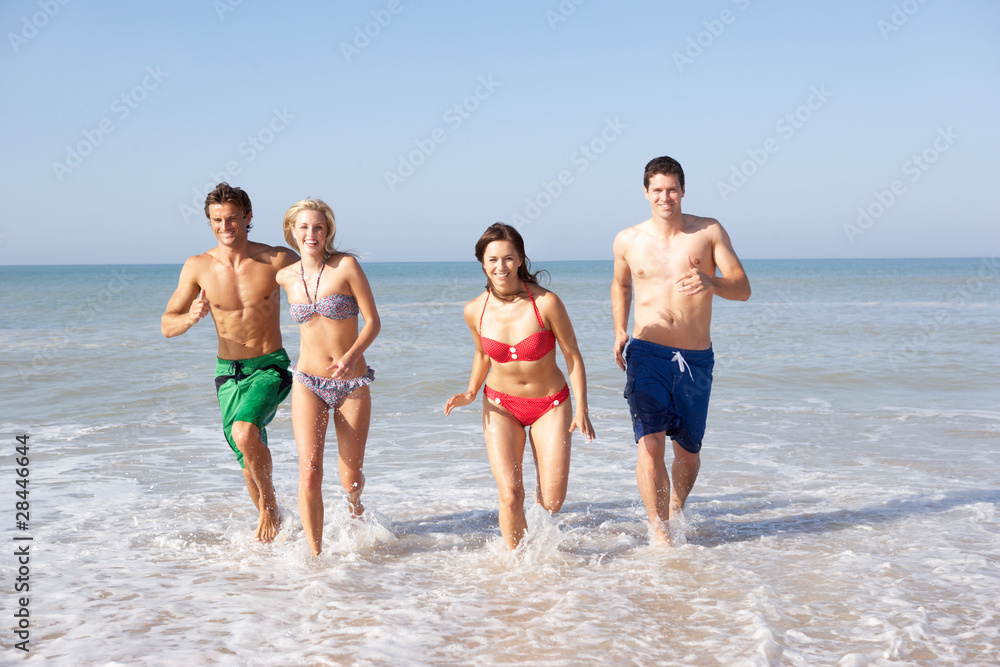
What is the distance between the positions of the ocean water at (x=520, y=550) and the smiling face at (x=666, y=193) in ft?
7.07

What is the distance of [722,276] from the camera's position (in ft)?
16.7

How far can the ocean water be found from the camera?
3.81 meters

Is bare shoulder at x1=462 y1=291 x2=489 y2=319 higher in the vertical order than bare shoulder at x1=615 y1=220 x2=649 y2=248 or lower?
lower

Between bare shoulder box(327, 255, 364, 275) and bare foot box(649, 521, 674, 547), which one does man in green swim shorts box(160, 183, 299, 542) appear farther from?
bare foot box(649, 521, 674, 547)

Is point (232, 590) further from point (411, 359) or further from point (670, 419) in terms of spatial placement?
point (411, 359)

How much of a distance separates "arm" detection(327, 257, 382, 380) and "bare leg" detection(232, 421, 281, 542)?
2.73 ft

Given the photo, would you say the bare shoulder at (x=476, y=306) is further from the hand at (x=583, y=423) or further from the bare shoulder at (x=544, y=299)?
the hand at (x=583, y=423)

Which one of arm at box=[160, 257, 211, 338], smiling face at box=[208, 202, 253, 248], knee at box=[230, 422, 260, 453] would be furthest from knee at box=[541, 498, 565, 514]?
smiling face at box=[208, 202, 253, 248]

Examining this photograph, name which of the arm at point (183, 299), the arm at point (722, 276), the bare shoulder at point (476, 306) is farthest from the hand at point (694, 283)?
the arm at point (183, 299)

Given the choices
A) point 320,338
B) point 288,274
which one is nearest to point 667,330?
point 320,338

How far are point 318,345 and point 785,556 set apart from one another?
325cm

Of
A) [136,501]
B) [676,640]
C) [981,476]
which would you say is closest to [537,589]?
[676,640]

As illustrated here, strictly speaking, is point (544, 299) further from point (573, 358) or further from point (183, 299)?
point (183, 299)

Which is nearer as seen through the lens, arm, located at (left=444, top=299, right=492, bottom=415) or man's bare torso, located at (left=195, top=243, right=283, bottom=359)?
arm, located at (left=444, top=299, right=492, bottom=415)
